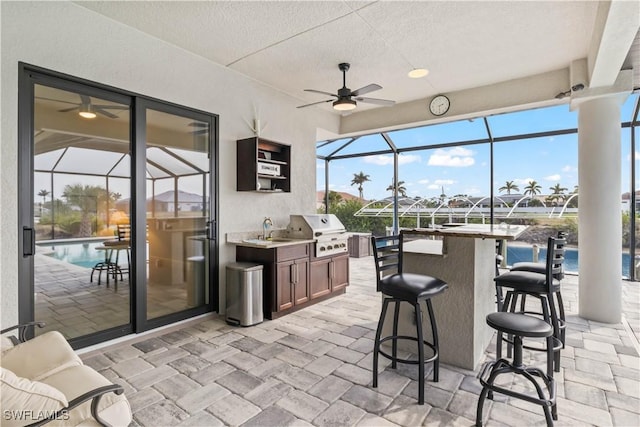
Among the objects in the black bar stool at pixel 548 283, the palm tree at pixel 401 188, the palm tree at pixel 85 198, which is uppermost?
the palm tree at pixel 401 188

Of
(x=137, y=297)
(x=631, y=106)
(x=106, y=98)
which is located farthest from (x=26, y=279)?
(x=631, y=106)

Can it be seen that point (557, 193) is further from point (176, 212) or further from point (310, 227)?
point (176, 212)

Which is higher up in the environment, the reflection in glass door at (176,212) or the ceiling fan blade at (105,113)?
the ceiling fan blade at (105,113)

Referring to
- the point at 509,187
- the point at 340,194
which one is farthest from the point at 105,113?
the point at 509,187

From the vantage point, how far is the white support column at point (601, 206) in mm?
3434

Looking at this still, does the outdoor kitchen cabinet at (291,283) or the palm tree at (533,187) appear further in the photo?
the palm tree at (533,187)

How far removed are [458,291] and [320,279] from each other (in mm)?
2165

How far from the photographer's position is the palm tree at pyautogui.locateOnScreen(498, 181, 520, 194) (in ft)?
19.7

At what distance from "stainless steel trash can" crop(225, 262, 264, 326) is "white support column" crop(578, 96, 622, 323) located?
3676 millimetres

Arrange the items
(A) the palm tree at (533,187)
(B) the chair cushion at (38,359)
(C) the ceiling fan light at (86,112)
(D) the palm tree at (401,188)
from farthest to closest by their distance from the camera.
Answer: (D) the palm tree at (401,188), (A) the palm tree at (533,187), (C) the ceiling fan light at (86,112), (B) the chair cushion at (38,359)

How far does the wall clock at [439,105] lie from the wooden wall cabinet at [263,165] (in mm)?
2309

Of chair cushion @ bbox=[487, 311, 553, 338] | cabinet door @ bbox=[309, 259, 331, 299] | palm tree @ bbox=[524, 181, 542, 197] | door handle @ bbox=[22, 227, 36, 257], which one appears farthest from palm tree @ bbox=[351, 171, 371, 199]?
door handle @ bbox=[22, 227, 36, 257]

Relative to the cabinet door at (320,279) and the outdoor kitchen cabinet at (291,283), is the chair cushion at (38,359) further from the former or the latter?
the cabinet door at (320,279)

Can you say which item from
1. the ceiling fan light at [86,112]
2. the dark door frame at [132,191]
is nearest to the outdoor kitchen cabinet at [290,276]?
the dark door frame at [132,191]
